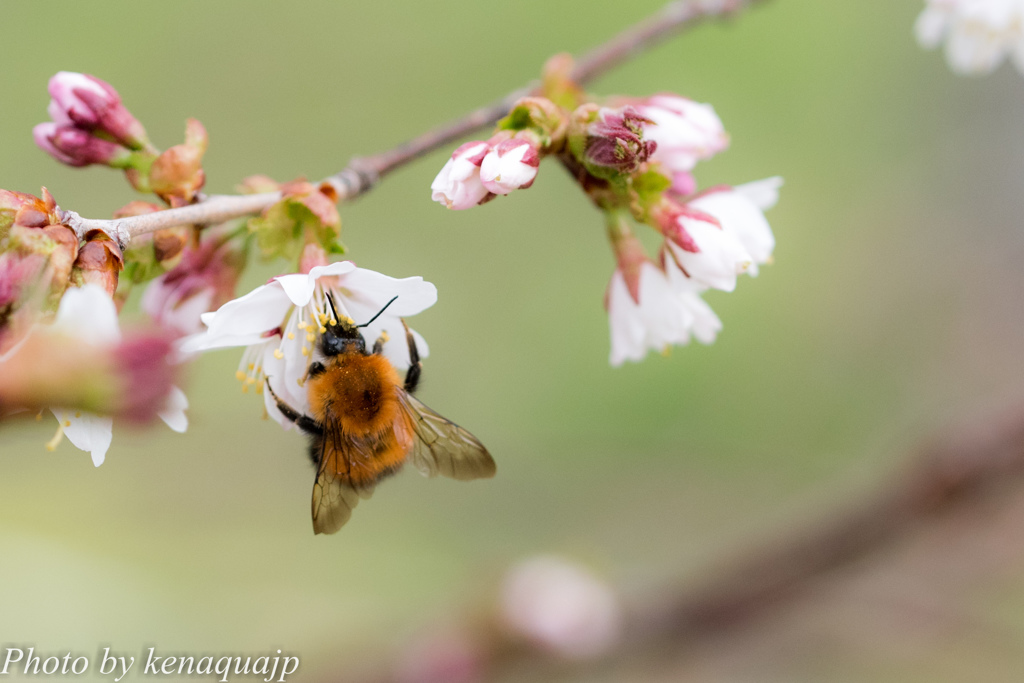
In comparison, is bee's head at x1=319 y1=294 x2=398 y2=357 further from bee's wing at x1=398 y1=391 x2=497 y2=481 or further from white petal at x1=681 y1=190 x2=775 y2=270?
white petal at x1=681 y1=190 x2=775 y2=270

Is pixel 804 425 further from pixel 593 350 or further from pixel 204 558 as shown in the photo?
pixel 204 558

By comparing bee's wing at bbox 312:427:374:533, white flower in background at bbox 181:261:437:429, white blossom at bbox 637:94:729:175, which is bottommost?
bee's wing at bbox 312:427:374:533

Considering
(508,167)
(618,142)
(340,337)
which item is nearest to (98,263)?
(340,337)

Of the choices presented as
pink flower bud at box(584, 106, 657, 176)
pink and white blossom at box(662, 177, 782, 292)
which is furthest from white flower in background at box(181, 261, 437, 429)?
pink and white blossom at box(662, 177, 782, 292)

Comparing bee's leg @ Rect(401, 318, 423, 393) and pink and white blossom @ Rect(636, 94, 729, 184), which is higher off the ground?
pink and white blossom @ Rect(636, 94, 729, 184)

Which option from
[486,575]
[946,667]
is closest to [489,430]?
[486,575]
